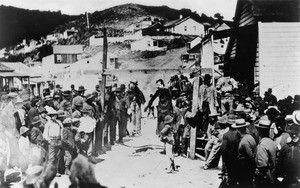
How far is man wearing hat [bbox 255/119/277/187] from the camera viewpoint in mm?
5297

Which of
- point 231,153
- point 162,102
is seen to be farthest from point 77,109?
point 231,153

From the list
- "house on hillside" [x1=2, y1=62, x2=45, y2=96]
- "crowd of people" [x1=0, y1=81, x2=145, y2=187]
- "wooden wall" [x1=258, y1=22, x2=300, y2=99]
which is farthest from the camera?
A: "house on hillside" [x1=2, y1=62, x2=45, y2=96]

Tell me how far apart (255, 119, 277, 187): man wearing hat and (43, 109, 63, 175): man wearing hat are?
3812mm

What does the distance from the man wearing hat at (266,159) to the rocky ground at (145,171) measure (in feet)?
4.46

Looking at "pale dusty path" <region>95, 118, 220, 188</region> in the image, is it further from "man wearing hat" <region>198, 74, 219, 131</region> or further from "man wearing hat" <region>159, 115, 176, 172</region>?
"man wearing hat" <region>198, 74, 219, 131</region>

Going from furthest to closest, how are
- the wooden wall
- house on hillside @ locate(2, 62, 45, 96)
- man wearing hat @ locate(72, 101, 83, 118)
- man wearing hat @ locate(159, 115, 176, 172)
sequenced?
house on hillside @ locate(2, 62, 45, 96)
the wooden wall
man wearing hat @ locate(72, 101, 83, 118)
man wearing hat @ locate(159, 115, 176, 172)

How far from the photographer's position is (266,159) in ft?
17.3

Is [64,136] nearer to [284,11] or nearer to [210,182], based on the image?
[210,182]

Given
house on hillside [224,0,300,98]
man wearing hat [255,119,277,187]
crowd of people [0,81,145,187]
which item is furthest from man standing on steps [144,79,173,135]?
house on hillside [224,0,300,98]

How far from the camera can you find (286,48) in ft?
38.3

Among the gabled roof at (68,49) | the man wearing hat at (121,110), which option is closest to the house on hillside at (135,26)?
the gabled roof at (68,49)

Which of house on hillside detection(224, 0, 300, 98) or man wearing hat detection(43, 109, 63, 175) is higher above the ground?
house on hillside detection(224, 0, 300, 98)

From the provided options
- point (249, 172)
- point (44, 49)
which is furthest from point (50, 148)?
point (44, 49)

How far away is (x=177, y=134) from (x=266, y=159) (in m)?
4.13
